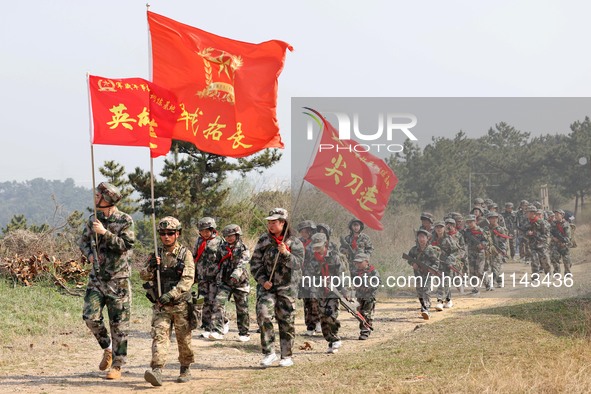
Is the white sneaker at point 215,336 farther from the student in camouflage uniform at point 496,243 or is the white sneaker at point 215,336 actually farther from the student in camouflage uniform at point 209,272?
the student in camouflage uniform at point 496,243

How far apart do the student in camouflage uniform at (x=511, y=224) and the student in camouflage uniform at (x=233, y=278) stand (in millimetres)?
8161

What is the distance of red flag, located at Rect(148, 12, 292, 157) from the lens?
37.1 ft

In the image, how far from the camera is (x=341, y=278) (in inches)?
A: 560

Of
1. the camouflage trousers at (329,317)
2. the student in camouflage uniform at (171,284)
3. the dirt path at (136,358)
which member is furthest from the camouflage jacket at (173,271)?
the camouflage trousers at (329,317)

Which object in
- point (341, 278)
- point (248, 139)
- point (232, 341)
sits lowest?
point (232, 341)

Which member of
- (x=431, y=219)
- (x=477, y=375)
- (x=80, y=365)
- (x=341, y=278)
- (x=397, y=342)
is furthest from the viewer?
(x=431, y=219)

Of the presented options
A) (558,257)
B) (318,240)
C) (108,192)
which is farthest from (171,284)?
(558,257)

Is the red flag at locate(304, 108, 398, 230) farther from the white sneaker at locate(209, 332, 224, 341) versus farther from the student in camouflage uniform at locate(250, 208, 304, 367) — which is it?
the student in camouflage uniform at locate(250, 208, 304, 367)

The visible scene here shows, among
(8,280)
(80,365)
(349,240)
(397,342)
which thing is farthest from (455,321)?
(8,280)

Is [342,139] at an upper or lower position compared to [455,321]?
upper

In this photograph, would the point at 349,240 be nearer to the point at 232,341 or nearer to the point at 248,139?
the point at 232,341

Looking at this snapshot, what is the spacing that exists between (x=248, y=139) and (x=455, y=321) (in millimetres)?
5577

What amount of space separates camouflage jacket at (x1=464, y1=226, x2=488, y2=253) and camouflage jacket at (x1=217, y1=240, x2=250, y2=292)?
29.7ft

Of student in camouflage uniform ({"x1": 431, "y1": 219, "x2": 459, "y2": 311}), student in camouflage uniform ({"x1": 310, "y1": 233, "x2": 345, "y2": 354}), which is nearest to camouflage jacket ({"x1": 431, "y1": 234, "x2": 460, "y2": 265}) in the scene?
student in camouflage uniform ({"x1": 431, "y1": 219, "x2": 459, "y2": 311})
